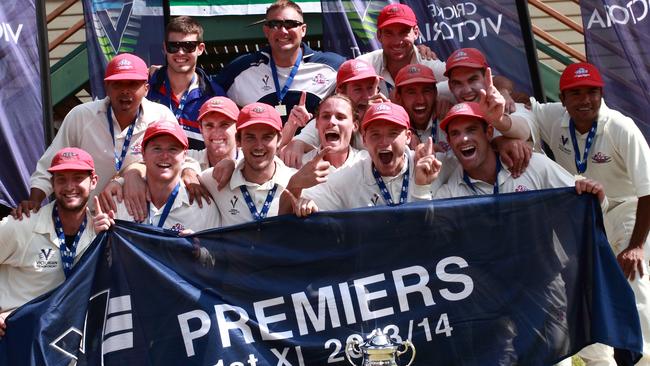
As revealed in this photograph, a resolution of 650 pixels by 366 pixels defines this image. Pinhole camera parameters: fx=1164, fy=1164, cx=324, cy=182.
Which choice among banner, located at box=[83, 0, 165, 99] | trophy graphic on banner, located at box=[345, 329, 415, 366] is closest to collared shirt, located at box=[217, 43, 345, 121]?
banner, located at box=[83, 0, 165, 99]

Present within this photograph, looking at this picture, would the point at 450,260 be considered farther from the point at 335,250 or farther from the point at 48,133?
the point at 48,133

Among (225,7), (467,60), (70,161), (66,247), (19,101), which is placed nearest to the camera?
(66,247)

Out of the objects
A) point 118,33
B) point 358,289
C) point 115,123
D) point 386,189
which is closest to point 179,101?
point 115,123

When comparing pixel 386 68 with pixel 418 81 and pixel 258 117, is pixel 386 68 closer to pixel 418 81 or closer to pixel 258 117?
pixel 418 81

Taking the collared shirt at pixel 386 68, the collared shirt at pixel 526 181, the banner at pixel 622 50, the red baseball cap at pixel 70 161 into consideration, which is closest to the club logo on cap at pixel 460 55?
the collared shirt at pixel 386 68

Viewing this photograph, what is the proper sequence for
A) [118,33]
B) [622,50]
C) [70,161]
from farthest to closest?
→ 1. [118,33]
2. [622,50]
3. [70,161]

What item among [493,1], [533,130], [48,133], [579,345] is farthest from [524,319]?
[48,133]

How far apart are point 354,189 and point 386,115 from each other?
0.53 metres

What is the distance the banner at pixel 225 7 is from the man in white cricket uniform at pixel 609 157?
16.1 ft

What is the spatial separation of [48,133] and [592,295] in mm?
4366

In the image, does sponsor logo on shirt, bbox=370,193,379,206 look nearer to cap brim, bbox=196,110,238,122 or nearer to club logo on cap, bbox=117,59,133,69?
cap brim, bbox=196,110,238,122

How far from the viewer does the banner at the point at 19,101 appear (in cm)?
894

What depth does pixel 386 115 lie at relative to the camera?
766 cm

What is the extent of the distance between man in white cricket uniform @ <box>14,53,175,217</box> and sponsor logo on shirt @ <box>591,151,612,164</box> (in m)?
3.07
